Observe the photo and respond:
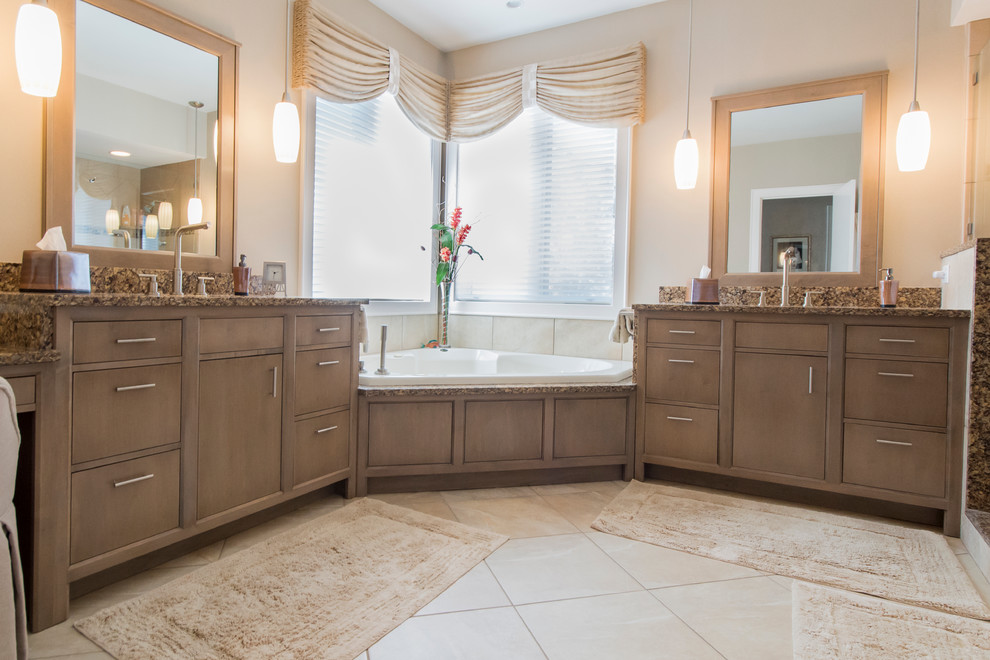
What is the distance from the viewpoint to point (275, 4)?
284cm

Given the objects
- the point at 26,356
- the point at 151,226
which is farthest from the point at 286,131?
the point at 26,356

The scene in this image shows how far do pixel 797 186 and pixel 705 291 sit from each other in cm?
73

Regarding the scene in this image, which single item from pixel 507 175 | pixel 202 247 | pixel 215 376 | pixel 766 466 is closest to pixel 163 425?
pixel 215 376

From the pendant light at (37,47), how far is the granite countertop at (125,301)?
0.67 metres

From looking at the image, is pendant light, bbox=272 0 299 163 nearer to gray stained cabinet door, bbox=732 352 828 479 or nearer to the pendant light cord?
the pendant light cord

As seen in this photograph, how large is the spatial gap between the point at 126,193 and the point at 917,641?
2.99 m

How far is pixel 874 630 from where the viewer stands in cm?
165

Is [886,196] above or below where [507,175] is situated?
below

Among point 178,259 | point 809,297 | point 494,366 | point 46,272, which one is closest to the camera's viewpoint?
point 46,272

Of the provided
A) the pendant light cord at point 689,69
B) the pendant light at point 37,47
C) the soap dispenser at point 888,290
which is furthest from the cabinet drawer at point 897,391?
the pendant light at point 37,47

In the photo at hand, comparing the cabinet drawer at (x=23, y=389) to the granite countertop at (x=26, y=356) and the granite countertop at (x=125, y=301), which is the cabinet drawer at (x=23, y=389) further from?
the granite countertop at (x=125, y=301)

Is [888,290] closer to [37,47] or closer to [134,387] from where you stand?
[134,387]

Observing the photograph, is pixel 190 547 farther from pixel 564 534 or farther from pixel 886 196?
pixel 886 196

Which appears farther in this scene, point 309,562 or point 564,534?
point 564,534
